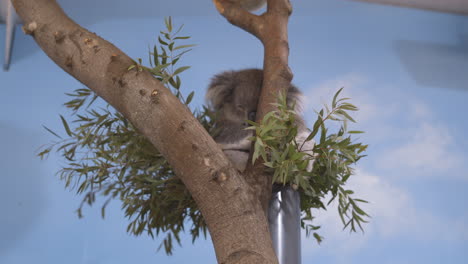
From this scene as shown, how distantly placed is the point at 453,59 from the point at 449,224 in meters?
0.76

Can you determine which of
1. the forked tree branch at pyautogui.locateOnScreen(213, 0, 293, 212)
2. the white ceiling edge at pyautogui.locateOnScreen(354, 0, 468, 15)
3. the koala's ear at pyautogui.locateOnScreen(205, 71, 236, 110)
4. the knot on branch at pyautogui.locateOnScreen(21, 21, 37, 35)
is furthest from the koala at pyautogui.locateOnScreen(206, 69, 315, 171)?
the white ceiling edge at pyautogui.locateOnScreen(354, 0, 468, 15)

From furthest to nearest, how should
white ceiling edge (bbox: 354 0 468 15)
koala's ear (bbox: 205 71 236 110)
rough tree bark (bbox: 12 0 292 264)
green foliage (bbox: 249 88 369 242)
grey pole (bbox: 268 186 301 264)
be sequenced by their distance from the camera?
white ceiling edge (bbox: 354 0 468 15)
koala's ear (bbox: 205 71 236 110)
grey pole (bbox: 268 186 301 264)
green foliage (bbox: 249 88 369 242)
rough tree bark (bbox: 12 0 292 264)

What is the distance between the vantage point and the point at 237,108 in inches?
56.4

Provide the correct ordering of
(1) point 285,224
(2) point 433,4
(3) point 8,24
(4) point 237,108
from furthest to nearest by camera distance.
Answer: (2) point 433,4
(3) point 8,24
(4) point 237,108
(1) point 285,224

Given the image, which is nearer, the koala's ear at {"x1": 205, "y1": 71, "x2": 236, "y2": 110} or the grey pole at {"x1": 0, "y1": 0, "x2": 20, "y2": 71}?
the koala's ear at {"x1": 205, "y1": 71, "x2": 236, "y2": 110}

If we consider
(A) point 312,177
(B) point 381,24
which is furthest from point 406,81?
(A) point 312,177

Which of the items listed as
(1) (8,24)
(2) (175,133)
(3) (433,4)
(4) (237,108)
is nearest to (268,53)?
(4) (237,108)

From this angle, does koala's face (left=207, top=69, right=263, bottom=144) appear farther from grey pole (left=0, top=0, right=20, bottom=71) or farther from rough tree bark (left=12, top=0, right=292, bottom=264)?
grey pole (left=0, top=0, right=20, bottom=71)

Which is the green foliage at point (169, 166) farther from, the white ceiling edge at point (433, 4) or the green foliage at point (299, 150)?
the white ceiling edge at point (433, 4)

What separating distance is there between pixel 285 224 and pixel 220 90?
557 mm

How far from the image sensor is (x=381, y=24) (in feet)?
7.80

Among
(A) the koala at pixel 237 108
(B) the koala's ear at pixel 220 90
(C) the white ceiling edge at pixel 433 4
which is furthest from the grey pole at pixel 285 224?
(C) the white ceiling edge at pixel 433 4

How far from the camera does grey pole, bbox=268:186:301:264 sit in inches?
41.5

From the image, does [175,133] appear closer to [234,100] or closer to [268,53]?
[268,53]
